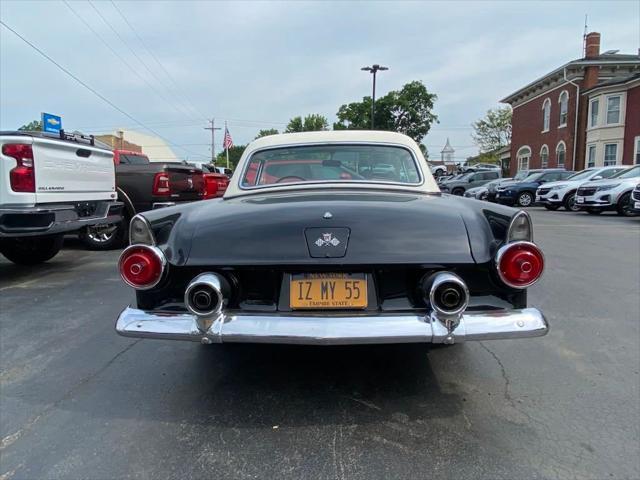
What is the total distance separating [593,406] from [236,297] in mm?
2104

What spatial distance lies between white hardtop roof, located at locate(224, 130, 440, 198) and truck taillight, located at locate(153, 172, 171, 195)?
4.23 m

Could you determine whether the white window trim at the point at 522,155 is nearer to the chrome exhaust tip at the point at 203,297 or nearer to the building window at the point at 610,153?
the building window at the point at 610,153

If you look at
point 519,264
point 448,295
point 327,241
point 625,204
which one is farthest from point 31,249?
point 625,204

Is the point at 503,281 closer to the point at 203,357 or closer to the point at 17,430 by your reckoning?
the point at 203,357

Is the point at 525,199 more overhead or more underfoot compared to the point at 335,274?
more overhead

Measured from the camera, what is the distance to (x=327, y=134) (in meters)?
4.12

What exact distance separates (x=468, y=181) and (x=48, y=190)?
24.1 meters

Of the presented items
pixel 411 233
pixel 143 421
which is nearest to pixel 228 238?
pixel 411 233

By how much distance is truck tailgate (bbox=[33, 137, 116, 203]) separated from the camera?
5.32m

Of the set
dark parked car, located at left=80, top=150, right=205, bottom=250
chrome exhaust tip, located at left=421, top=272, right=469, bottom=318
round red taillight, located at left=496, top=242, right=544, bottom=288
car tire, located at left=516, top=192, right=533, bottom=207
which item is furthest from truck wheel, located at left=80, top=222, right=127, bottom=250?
car tire, located at left=516, top=192, right=533, bottom=207

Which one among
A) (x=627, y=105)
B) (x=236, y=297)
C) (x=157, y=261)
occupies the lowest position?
(x=236, y=297)

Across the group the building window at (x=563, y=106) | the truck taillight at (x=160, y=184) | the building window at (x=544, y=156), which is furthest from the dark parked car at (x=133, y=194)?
the building window at (x=544, y=156)

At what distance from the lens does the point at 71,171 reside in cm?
592

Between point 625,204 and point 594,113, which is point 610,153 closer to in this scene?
point 594,113
